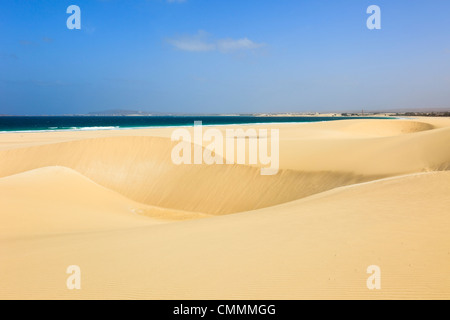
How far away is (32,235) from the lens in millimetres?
6355

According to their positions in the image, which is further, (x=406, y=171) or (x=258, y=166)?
→ (x=258, y=166)

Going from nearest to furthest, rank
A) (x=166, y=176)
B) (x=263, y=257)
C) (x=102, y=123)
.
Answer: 1. (x=263, y=257)
2. (x=166, y=176)
3. (x=102, y=123)

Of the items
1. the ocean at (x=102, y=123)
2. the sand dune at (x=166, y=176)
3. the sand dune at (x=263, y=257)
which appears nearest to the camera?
the sand dune at (x=263, y=257)

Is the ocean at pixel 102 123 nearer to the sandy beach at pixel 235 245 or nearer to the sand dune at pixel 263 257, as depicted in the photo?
the sandy beach at pixel 235 245

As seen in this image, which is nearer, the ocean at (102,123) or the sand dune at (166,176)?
the sand dune at (166,176)

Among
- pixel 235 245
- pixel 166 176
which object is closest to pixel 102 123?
pixel 166 176

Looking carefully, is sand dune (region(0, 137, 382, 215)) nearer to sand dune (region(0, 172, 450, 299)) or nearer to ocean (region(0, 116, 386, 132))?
sand dune (region(0, 172, 450, 299))

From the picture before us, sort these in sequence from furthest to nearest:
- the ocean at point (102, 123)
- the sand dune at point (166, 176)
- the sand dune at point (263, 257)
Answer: the ocean at point (102, 123), the sand dune at point (166, 176), the sand dune at point (263, 257)

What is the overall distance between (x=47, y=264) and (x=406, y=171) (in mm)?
11725

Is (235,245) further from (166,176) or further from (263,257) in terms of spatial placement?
(166,176)

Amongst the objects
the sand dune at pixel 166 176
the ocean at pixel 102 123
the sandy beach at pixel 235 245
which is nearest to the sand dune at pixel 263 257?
the sandy beach at pixel 235 245

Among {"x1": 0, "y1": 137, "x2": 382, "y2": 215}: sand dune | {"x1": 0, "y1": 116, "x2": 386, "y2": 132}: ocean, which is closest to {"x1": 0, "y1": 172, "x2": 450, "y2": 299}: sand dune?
{"x1": 0, "y1": 137, "x2": 382, "y2": 215}: sand dune

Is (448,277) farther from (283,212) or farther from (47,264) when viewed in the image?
(47,264)
